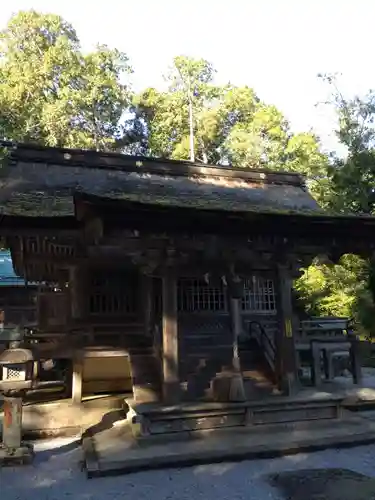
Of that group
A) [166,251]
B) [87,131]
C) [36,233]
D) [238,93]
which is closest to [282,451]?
[166,251]

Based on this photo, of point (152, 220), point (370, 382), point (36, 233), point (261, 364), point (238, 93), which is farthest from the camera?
point (238, 93)

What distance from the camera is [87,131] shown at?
3231 cm

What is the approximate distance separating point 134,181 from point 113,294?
3.54 meters

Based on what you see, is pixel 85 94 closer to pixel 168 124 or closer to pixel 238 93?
pixel 168 124

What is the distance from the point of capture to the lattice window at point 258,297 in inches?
497

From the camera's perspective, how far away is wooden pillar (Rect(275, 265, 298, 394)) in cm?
835

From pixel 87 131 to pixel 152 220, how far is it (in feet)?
88.2

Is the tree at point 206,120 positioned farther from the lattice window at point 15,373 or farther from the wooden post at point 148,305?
the lattice window at point 15,373

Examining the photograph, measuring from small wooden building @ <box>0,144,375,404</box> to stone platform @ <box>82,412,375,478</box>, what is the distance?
70 centimetres

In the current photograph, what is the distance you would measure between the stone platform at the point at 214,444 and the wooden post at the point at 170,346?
0.73 metres

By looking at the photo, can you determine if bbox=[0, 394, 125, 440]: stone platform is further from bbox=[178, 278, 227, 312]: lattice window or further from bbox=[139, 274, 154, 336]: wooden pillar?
bbox=[178, 278, 227, 312]: lattice window

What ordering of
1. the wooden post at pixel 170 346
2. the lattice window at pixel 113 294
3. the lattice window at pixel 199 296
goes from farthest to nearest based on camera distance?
the lattice window at pixel 199 296 < the lattice window at pixel 113 294 < the wooden post at pixel 170 346

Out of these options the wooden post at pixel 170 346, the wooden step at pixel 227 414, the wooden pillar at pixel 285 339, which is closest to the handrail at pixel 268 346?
the wooden pillar at pixel 285 339

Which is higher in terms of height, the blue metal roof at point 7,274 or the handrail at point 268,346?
the blue metal roof at point 7,274
